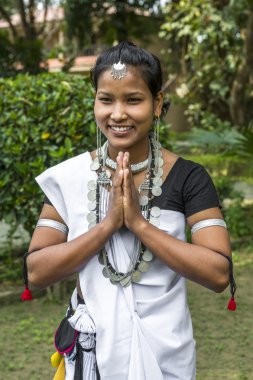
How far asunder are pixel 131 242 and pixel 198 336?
294 centimetres

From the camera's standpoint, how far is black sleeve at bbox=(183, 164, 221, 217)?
77.1 inches

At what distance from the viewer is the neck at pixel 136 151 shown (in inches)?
80.0

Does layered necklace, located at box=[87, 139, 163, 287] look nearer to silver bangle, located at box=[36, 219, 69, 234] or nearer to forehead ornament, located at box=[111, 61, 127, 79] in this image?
silver bangle, located at box=[36, 219, 69, 234]

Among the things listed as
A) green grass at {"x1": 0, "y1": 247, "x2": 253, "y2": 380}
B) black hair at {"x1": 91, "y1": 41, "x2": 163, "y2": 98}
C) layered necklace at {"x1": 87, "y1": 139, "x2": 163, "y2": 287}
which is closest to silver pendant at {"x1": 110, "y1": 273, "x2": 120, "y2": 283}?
layered necklace at {"x1": 87, "y1": 139, "x2": 163, "y2": 287}

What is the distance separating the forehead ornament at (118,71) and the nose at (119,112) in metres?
0.08

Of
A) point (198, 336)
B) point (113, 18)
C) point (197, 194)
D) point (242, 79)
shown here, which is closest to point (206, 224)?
point (197, 194)

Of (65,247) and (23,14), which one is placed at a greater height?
(65,247)

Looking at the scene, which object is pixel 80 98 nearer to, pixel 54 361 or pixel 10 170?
pixel 10 170

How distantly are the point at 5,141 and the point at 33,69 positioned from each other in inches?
291

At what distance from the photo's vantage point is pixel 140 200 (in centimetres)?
198

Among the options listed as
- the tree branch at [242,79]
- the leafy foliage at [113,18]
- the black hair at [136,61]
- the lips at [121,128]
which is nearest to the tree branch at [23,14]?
the leafy foliage at [113,18]

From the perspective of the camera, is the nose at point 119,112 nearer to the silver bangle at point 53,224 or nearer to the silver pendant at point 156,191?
the silver pendant at point 156,191

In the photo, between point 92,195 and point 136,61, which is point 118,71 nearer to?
point 136,61

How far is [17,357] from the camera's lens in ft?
14.3
